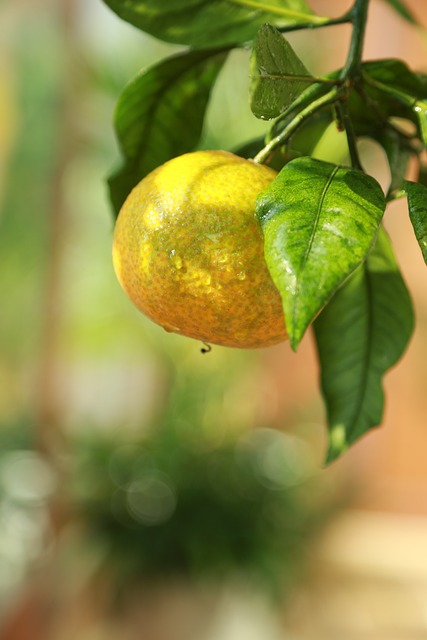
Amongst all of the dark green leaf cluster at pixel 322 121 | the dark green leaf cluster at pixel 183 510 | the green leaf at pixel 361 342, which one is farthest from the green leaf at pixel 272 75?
the dark green leaf cluster at pixel 183 510

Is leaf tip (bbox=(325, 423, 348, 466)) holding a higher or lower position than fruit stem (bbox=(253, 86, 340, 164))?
lower

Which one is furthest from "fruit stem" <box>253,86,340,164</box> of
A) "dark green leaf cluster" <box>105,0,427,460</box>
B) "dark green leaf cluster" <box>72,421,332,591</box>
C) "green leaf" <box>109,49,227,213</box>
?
"dark green leaf cluster" <box>72,421,332,591</box>

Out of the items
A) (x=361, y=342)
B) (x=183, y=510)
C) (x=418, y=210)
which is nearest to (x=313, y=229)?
(x=418, y=210)

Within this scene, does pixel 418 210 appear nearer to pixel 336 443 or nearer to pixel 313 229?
pixel 313 229

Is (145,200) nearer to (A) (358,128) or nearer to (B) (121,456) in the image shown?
(A) (358,128)

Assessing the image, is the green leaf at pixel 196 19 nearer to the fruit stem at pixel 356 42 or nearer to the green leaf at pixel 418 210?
the fruit stem at pixel 356 42

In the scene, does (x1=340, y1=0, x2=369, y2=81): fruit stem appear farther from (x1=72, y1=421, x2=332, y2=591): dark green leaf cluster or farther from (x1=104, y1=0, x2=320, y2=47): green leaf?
(x1=72, y1=421, x2=332, y2=591): dark green leaf cluster
